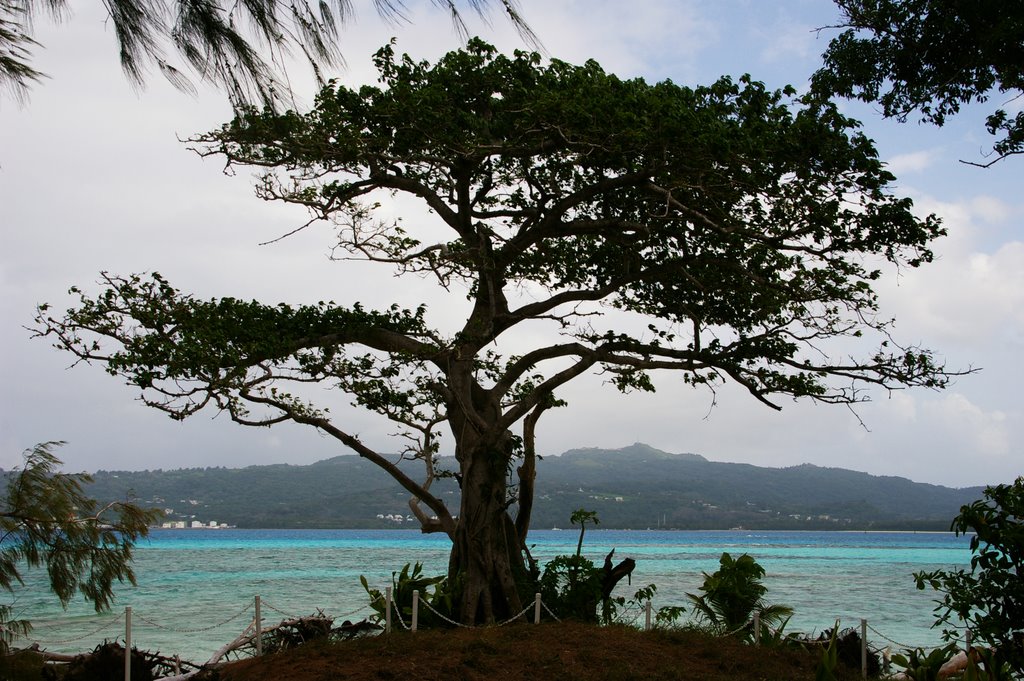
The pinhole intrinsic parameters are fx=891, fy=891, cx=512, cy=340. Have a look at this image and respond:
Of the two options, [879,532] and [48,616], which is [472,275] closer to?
[48,616]

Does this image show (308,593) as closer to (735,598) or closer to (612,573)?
(612,573)

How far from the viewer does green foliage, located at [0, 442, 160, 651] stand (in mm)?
7297

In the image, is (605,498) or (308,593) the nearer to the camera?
(308,593)

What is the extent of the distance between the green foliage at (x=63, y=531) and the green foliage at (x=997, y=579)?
6.62 meters

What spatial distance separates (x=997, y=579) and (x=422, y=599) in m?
7.51

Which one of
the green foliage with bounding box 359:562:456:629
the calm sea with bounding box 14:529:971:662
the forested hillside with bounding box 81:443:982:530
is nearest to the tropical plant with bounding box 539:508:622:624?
the green foliage with bounding box 359:562:456:629

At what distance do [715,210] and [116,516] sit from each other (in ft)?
24.2

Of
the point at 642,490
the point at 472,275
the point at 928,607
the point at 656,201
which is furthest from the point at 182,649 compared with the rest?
the point at 642,490

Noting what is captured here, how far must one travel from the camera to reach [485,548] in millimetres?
11953

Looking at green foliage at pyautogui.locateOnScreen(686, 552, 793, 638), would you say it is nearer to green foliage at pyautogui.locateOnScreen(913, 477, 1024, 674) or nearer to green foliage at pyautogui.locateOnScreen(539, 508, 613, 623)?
green foliage at pyautogui.locateOnScreen(539, 508, 613, 623)

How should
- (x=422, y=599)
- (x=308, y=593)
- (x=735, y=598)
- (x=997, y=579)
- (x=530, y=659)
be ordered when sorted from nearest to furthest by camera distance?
(x=997, y=579) < (x=530, y=659) < (x=422, y=599) < (x=735, y=598) < (x=308, y=593)

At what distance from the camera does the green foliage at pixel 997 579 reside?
5.76 meters

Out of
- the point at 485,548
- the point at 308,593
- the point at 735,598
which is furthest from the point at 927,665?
the point at 308,593

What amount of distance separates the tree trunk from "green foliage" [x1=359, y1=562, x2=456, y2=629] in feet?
0.60
